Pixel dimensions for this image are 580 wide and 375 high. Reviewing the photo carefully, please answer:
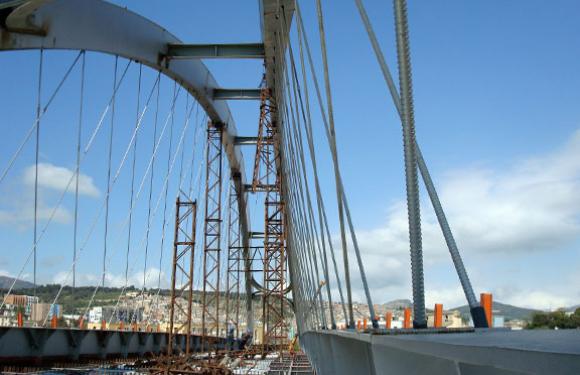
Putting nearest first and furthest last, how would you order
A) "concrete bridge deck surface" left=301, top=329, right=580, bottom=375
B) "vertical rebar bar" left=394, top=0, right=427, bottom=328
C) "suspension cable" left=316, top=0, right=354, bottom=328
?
"concrete bridge deck surface" left=301, top=329, right=580, bottom=375
"vertical rebar bar" left=394, top=0, right=427, bottom=328
"suspension cable" left=316, top=0, right=354, bottom=328

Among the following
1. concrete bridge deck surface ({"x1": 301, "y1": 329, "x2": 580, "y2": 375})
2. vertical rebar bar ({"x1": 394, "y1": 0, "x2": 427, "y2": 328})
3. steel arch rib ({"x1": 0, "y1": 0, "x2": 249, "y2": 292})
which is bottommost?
concrete bridge deck surface ({"x1": 301, "y1": 329, "x2": 580, "y2": 375})

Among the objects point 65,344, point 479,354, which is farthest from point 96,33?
point 479,354

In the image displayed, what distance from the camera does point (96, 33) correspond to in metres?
20.7

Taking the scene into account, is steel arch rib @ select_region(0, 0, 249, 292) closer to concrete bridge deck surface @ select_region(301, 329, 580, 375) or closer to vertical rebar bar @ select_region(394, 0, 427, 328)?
vertical rebar bar @ select_region(394, 0, 427, 328)

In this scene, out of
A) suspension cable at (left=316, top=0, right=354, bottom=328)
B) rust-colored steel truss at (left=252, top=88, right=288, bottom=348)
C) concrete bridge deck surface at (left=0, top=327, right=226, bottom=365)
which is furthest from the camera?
rust-colored steel truss at (left=252, top=88, right=288, bottom=348)

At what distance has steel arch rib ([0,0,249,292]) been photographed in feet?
55.1

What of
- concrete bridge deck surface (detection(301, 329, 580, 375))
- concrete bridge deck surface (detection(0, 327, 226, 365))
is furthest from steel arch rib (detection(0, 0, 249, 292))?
concrete bridge deck surface (detection(301, 329, 580, 375))

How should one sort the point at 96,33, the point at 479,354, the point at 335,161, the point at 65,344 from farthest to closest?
1. the point at 65,344
2. the point at 96,33
3. the point at 335,161
4. the point at 479,354

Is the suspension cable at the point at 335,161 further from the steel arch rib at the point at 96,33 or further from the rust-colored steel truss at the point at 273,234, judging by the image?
the rust-colored steel truss at the point at 273,234

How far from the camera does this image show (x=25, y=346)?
741 inches

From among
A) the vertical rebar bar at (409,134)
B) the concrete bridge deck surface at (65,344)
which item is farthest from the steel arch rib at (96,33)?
the vertical rebar bar at (409,134)

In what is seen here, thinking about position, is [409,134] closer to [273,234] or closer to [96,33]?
[96,33]

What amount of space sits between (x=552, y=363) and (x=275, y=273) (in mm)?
50395

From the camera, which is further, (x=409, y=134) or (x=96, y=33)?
(x=96, y=33)
